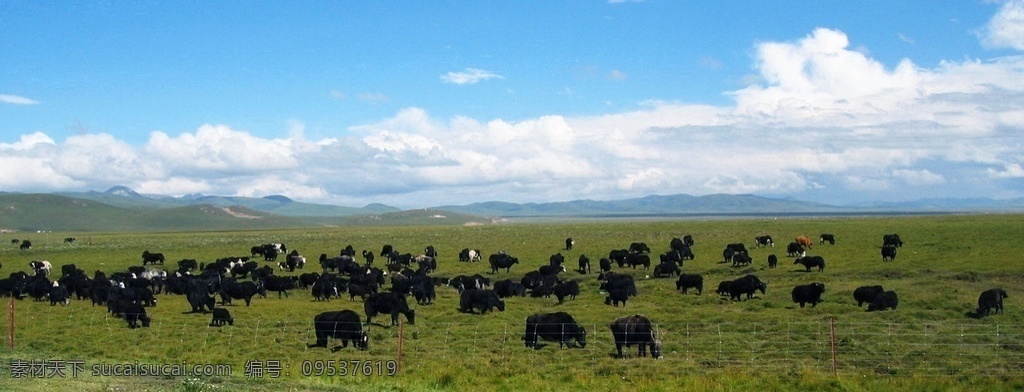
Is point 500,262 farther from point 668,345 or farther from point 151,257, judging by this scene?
point 668,345

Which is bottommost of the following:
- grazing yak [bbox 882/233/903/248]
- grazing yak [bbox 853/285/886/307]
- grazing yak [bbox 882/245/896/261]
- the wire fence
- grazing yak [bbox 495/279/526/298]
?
the wire fence

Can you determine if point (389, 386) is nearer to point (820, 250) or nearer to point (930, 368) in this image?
point (930, 368)

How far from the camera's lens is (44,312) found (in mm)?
30453

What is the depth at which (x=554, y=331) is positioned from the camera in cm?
2230

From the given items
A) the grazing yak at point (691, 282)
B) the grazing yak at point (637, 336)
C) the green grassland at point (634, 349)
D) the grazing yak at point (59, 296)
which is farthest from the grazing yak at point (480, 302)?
the grazing yak at point (59, 296)

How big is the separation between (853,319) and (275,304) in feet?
71.1

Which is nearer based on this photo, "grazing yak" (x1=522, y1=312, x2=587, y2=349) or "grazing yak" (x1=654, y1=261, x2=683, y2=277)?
"grazing yak" (x1=522, y1=312, x2=587, y2=349)

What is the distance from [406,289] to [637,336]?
15.9m

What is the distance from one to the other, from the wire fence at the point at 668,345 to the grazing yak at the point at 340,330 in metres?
0.36

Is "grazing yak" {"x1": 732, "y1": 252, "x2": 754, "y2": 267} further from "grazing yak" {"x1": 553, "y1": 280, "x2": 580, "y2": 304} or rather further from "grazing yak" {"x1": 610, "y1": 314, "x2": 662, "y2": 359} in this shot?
"grazing yak" {"x1": 610, "y1": 314, "x2": 662, "y2": 359}

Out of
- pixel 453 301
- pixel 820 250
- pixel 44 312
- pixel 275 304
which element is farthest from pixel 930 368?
pixel 820 250

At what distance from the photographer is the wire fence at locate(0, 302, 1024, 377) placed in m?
18.4

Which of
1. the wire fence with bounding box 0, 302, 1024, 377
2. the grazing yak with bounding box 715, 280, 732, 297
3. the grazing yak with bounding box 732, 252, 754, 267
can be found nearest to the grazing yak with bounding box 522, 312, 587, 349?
the wire fence with bounding box 0, 302, 1024, 377

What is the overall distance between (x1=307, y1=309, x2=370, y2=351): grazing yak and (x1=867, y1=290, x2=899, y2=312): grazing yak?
16.7 meters
